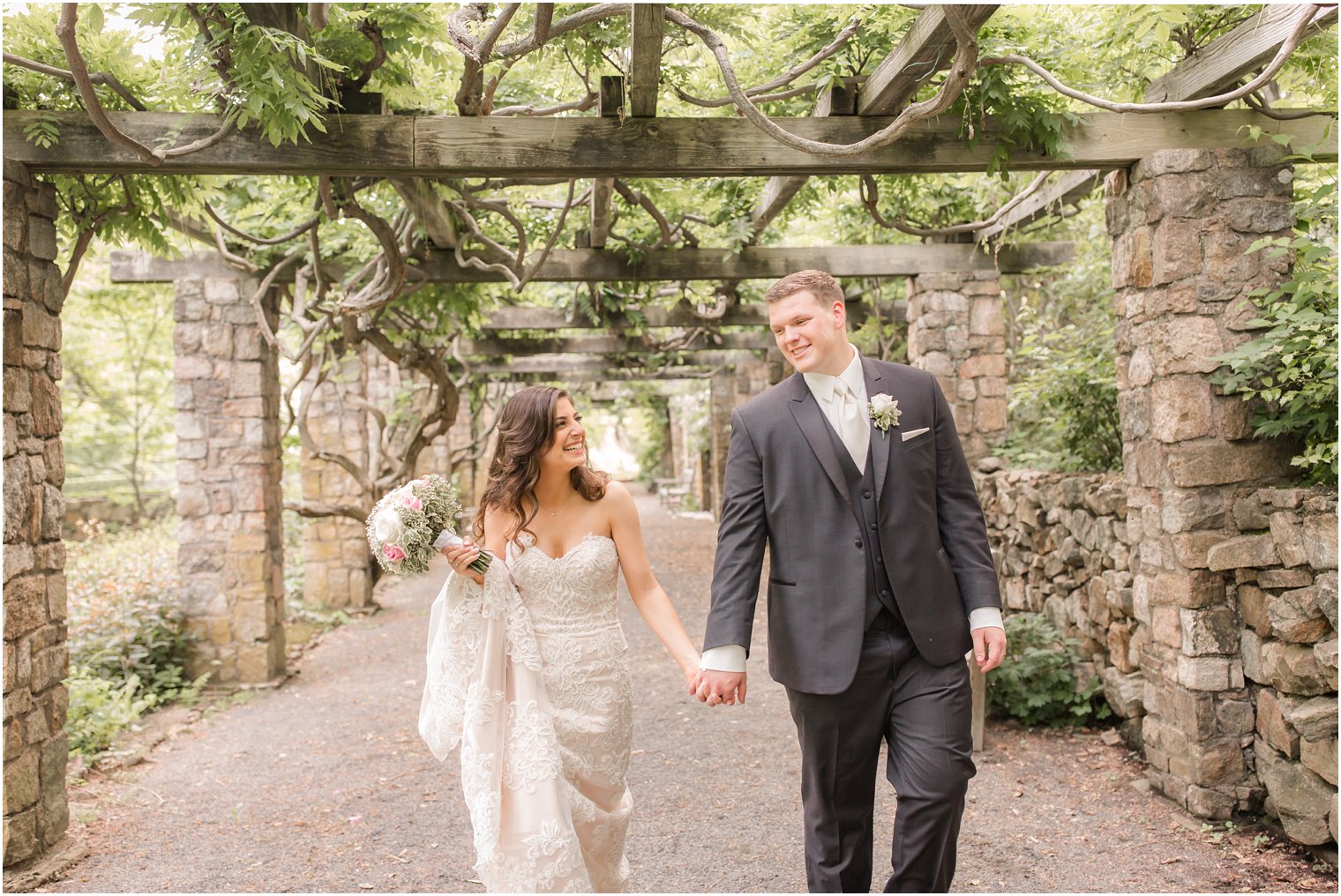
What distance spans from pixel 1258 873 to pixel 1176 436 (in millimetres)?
1747

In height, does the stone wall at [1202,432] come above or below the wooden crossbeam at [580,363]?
below

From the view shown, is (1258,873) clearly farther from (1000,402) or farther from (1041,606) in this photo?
(1000,402)

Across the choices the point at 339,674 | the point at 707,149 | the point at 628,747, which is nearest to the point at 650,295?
the point at 339,674

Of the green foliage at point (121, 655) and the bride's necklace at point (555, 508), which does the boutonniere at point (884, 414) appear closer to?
the bride's necklace at point (555, 508)

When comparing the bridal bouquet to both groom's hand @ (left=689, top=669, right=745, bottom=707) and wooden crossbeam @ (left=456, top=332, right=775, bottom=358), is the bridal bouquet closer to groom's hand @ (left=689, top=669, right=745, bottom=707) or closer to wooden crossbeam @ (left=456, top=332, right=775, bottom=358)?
groom's hand @ (left=689, top=669, right=745, bottom=707)

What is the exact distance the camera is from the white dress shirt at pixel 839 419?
9.07ft

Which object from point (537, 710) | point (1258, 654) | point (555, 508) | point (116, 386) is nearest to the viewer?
point (537, 710)

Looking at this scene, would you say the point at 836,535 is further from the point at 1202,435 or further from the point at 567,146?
the point at 1202,435

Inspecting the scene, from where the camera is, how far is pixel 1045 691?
569 cm

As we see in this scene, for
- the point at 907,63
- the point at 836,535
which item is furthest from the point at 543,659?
the point at 907,63

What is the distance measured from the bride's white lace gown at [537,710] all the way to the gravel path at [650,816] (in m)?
1.10

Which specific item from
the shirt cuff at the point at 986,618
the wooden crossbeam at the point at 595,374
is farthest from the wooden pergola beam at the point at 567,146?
the wooden crossbeam at the point at 595,374

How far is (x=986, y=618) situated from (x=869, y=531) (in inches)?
16.8

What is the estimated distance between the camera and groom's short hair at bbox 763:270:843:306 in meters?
2.82
